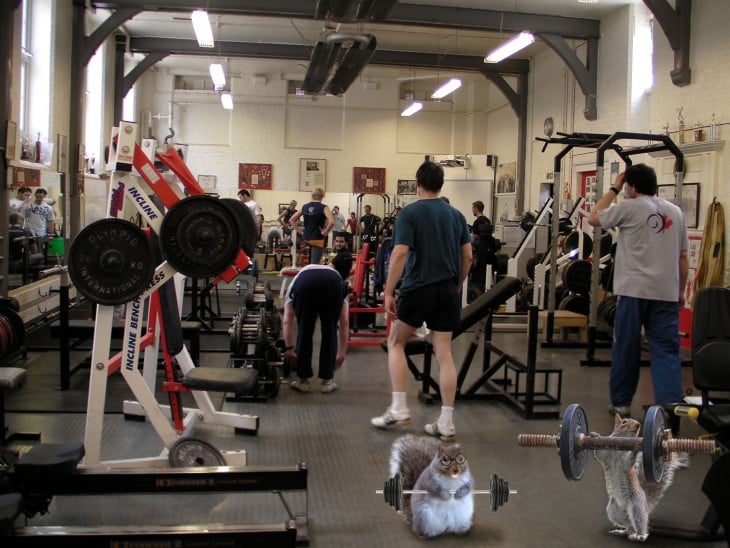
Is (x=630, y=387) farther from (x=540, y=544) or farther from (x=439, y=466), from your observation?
(x=439, y=466)

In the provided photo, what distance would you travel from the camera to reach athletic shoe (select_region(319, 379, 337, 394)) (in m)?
4.95

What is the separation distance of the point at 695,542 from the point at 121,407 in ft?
10.8

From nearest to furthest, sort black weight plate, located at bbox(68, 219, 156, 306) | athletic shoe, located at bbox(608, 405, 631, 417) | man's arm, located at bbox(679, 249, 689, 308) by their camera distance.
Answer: black weight plate, located at bbox(68, 219, 156, 306) → man's arm, located at bbox(679, 249, 689, 308) → athletic shoe, located at bbox(608, 405, 631, 417)

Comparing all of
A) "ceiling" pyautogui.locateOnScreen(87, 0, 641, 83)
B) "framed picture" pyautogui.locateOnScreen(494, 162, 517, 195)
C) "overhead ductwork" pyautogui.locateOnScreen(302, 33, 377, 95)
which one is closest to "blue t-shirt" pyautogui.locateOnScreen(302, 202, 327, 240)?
"overhead ductwork" pyautogui.locateOnScreen(302, 33, 377, 95)

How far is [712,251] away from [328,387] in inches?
169

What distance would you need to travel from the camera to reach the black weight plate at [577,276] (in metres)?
7.53

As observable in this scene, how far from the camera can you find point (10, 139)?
21.9ft

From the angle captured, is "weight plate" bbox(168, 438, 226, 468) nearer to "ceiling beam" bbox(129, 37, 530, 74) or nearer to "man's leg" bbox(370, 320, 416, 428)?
"man's leg" bbox(370, 320, 416, 428)

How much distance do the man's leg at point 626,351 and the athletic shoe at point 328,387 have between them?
1.85 meters

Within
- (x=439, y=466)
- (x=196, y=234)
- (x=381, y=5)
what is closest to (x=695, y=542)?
(x=439, y=466)

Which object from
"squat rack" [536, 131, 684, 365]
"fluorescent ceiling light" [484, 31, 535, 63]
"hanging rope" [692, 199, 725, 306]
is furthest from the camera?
"fluorescent ceiling light" [484, 31, 535, 63]

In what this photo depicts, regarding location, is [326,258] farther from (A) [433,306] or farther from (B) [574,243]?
(A) [433,306]

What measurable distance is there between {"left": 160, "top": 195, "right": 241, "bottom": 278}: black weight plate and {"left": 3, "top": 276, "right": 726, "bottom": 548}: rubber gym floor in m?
1.01

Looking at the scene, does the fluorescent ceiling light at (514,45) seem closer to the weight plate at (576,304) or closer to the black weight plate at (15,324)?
the weight plate at (576,304)
